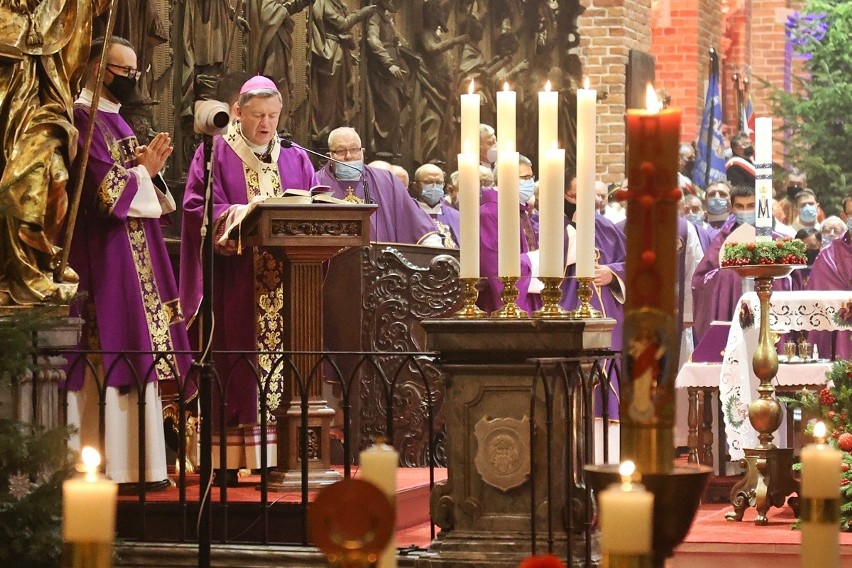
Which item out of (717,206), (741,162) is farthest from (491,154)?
(741,162)

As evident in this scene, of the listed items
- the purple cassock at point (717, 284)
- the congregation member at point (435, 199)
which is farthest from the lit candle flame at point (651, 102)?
the purple cassock at point (717, 284)

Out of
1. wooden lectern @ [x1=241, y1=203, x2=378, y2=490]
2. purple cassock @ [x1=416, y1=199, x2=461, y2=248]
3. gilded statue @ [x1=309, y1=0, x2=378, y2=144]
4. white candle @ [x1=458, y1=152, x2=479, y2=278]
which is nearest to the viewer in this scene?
white candle @ [x1=458, y1=152, x2=479, y2=278]

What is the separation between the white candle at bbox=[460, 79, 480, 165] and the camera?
5305 millimetres

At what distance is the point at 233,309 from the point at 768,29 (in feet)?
71.8

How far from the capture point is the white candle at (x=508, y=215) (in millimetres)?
5293

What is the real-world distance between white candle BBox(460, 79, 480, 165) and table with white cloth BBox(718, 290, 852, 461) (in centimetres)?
367

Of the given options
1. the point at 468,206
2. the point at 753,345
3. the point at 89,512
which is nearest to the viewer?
the point at 89,512

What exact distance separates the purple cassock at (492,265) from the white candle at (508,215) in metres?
4.54

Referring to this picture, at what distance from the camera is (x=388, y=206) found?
1012 centimetres

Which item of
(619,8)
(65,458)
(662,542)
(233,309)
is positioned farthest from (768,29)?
(662,542)

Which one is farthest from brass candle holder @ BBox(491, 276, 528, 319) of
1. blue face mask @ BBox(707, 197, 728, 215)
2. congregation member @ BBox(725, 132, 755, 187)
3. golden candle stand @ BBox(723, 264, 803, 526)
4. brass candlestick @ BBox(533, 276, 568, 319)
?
congregation member @ BBox(725, 132, 755, 187)

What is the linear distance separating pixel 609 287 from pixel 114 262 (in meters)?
4.16

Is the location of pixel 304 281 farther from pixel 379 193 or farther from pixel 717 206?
pixel 717 206

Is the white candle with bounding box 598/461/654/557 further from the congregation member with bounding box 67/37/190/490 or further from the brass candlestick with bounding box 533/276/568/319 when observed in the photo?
the congregation member with bounding box 67/37/190/490
